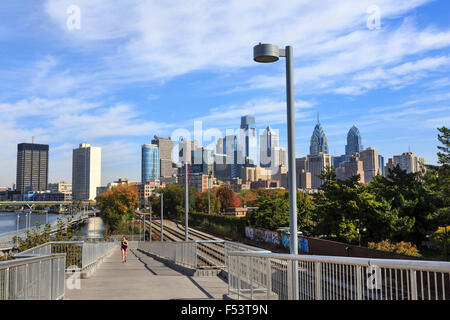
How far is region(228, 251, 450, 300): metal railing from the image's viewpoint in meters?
4.25

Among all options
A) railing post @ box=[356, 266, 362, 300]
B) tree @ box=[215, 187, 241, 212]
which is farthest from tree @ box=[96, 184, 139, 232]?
railing post @ box=[356, 266, 362, 300]

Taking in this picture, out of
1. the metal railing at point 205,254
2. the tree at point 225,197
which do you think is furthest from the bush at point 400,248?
the tree at point 225,197

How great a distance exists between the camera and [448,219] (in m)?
28.2

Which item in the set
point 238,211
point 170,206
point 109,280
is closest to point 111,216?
point 238,211

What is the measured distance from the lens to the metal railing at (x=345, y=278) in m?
4.25

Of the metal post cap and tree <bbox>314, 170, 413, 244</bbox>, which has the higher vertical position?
the metal post cap

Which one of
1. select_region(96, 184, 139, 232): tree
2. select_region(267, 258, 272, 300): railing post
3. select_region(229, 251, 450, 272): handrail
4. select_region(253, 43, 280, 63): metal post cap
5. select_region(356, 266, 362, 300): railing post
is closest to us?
select_region(229, 251, 450, 272): handrail

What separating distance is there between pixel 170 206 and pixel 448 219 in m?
106

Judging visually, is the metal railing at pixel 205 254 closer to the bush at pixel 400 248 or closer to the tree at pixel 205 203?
the bush at pixel 400 248

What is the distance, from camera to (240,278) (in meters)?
9.73

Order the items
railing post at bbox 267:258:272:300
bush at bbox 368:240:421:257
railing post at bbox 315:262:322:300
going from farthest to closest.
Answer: bush at bbox 368:240:421:257 < railing post at bbox 267:258:272:300 < railing post at bbox 315:262:322:300

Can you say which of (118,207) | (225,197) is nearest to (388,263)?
(118,207)

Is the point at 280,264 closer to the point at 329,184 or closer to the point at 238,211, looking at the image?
the point at 329,184

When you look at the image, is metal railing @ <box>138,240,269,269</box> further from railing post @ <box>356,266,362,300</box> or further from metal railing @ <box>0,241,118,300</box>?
railing post @ <box>356,266,362,300</box>
